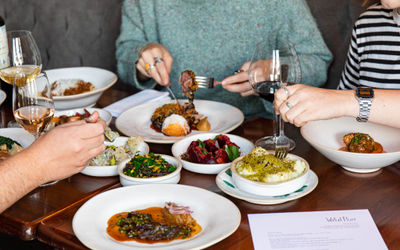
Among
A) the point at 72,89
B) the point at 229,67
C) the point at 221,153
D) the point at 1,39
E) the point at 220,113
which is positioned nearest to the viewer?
the point at 221,153

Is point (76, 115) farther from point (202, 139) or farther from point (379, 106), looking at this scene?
point (379, 106)

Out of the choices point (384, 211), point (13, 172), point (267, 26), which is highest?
point (267, 26)

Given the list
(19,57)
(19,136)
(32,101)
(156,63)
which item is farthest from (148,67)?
(32,101)

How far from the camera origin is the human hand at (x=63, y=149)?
1.19 m

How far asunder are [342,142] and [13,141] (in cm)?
118

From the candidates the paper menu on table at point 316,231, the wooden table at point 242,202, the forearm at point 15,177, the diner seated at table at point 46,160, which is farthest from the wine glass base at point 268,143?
the forearm at point 15,177

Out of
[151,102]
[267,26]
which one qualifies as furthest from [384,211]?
[267,26]

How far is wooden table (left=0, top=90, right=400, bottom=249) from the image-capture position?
1151 millimetres

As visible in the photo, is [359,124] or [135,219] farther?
[359,124]

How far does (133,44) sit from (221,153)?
130 cm

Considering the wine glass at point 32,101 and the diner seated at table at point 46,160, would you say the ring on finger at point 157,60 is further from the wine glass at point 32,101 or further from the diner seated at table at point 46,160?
the diner seated at table at point 46,160

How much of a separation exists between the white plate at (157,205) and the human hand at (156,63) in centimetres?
93

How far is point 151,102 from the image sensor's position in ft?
6.93

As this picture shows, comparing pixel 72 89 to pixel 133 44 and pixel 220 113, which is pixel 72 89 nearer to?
pixel 133 44
